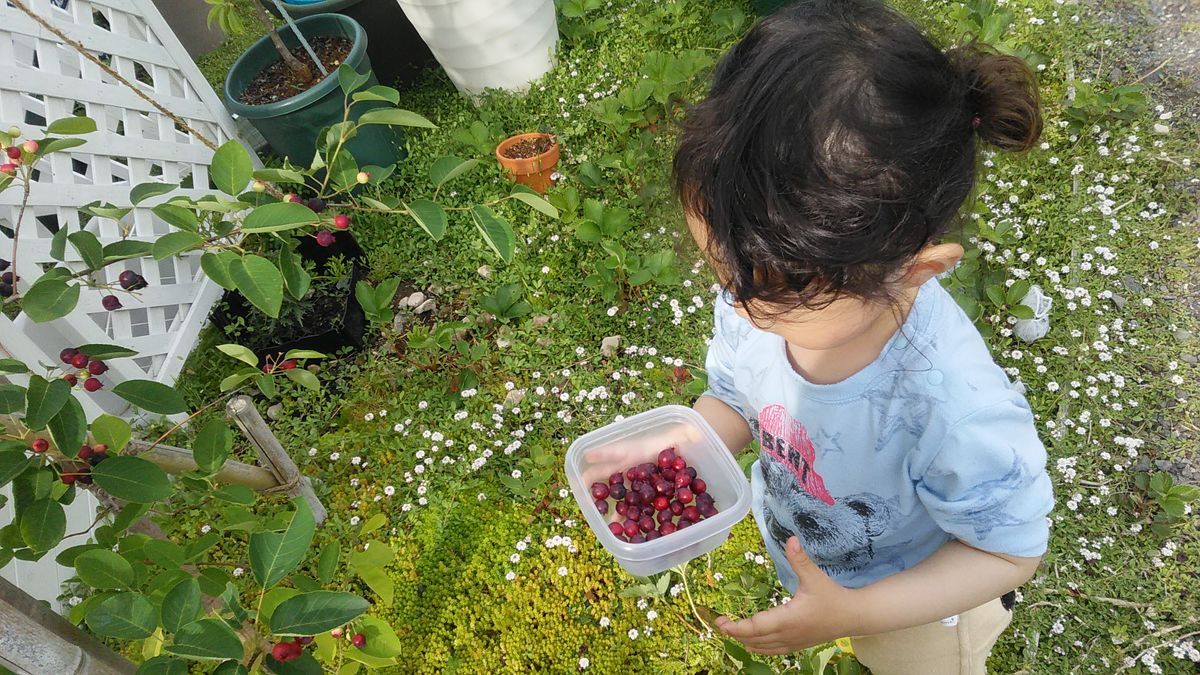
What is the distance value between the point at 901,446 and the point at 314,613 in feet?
2.90

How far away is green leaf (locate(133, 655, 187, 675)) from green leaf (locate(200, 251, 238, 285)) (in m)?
0.56

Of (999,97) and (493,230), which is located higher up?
(999,97)

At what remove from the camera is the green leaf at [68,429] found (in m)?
1.17

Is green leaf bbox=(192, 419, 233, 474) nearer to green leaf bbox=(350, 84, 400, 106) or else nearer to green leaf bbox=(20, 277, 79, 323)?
green leaf bbox=(20, 277, 79, 323)

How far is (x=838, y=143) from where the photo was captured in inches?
33.1

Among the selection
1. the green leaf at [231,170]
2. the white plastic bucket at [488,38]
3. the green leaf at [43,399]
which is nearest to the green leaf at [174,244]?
the green leaf at [231,170]

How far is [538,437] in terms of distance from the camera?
7.73 ft

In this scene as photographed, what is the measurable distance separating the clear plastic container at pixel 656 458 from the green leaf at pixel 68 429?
87 cm

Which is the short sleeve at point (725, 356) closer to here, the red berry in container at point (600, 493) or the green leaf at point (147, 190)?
the red berry in container at point (600, 493)

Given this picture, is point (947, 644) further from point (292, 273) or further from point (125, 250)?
point (125, 250)

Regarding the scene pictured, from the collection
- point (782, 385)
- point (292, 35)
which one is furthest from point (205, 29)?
point (782, 385)

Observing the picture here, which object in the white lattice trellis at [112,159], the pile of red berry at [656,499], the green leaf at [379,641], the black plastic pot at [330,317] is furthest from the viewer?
the black plastic pot at [330,317]

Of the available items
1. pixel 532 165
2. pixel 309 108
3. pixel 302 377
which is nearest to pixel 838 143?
pixel 302 377

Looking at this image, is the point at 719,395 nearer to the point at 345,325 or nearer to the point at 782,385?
the point at 782,385
